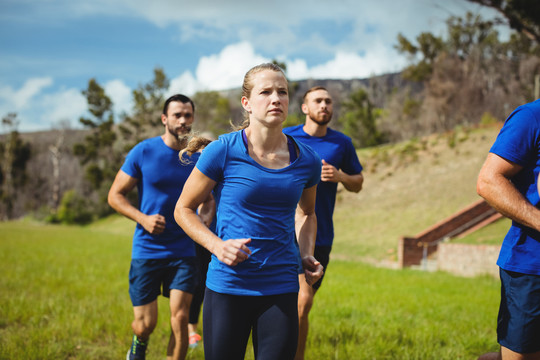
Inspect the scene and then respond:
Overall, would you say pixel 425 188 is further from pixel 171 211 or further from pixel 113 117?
pixel 113 117

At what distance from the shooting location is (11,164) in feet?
239

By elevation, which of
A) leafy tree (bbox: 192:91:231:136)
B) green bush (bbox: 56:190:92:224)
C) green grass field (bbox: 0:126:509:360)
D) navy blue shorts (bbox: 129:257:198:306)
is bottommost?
green bush (bbox: 56:190:92:224)

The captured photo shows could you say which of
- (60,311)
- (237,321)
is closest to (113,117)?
(60,311)

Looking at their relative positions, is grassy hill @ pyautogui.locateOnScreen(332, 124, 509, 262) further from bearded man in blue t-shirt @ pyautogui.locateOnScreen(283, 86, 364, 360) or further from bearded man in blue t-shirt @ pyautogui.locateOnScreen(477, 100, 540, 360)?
bearded man in blue t-shirt @ pyautogui.locateOnScreen(477, 100, 540, 360)

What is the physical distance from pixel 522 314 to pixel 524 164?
0.89 m

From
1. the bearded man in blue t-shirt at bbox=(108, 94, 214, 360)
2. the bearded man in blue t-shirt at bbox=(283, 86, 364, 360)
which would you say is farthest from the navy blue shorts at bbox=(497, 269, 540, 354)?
the bearded man in blue t-shirt at bbox=(108, 94, 214, 360)

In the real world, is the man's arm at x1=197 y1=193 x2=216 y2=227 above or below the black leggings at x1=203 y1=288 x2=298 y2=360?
above

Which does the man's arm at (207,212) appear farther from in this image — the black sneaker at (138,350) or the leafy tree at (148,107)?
the leafy tree at (148,107)

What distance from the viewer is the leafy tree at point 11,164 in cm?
7019

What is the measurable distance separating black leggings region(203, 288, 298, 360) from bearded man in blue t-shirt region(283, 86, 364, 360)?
216 centimetres

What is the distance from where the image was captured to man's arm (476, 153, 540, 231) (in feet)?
9.42

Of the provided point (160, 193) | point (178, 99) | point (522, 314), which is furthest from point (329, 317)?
point (522, 314)

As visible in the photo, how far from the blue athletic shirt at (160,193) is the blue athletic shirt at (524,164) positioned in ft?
9.93

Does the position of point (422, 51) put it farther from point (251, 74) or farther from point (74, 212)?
point (251, 74)
